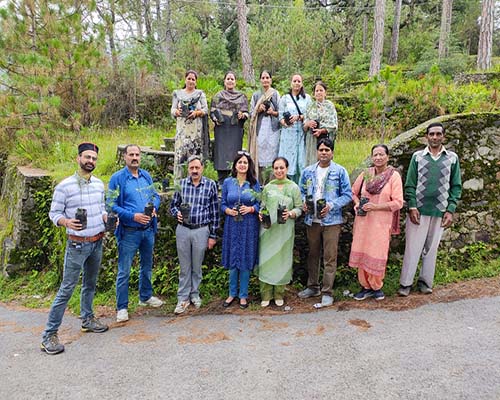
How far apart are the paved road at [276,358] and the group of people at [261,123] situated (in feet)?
7.02

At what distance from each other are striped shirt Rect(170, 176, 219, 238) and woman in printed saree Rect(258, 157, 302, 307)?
56cm

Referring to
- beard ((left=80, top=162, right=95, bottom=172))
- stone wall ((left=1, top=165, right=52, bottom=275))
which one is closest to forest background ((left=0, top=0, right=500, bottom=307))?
stone wall ((left=1, top=165, right=52, bottom=275))

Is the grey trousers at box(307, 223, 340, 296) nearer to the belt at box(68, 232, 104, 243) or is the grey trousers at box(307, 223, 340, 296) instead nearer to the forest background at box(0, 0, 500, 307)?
the forest background at box(0, 0, 500, 307)

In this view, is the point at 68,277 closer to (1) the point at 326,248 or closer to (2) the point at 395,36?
(1) the point at 326,248

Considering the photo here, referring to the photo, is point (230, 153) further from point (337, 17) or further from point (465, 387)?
point (337, 17)

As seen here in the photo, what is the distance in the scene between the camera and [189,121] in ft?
18.8

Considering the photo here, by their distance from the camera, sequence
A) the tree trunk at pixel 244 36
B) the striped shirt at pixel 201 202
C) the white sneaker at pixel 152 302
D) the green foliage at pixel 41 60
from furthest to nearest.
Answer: the tree trunk at pixel 244 36
the green foliage at pixel 41 60
the white sneaker at pixel 152 302
the striped shirt at pixel 201 202

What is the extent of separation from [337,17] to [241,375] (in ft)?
78.0

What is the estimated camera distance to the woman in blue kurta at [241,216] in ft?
15.1

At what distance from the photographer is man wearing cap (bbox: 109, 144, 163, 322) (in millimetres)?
4426

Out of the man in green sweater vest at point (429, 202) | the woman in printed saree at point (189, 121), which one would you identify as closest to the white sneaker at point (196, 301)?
the woman in printed saree at point (189, 121)

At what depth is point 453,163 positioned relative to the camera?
182 inches

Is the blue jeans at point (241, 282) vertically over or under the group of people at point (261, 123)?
under

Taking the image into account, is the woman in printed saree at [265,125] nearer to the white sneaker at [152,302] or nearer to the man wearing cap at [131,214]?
the man wearing cap at [131,214]
